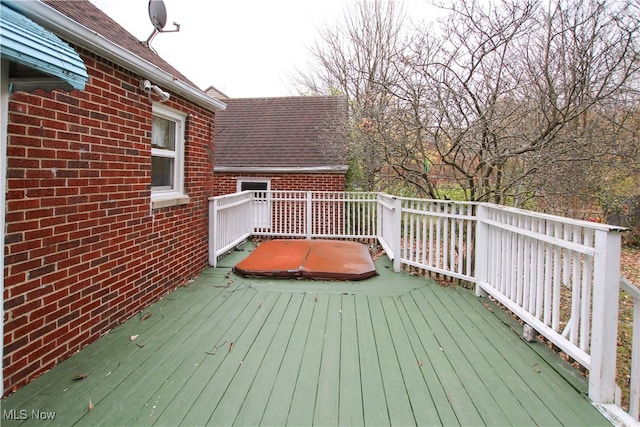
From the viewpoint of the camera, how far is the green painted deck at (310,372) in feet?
7.14

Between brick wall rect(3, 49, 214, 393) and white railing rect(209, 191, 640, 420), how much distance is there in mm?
1990

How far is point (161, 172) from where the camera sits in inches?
188

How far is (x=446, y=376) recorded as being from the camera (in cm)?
263

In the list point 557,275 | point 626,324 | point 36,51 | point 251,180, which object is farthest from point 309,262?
point 626,324

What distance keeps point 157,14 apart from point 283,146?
18.4ft

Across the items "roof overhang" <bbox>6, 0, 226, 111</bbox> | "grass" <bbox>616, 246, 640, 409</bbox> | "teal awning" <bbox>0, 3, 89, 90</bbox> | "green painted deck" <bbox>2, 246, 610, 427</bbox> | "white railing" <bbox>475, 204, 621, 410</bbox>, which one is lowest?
"grass" <bbox>616, 246, 640, 409</bbox>

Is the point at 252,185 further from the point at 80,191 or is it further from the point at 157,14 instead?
the point at 80,191

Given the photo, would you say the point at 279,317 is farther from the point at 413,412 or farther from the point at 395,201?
the point at 395,201

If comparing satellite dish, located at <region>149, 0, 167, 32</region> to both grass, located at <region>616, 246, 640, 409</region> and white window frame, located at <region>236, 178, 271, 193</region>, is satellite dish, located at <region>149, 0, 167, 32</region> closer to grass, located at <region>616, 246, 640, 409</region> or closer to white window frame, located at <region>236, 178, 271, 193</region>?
white window frame, located at <region>236, 178, 271, 193</region>

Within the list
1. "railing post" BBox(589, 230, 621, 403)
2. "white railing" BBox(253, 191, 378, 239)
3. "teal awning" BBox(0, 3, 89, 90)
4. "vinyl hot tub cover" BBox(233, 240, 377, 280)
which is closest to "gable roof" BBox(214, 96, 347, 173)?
"white railing" BBox(253, 191, 378, 239)

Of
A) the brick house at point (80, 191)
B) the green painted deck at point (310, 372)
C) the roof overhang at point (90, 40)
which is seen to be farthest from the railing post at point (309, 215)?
the green painted deck at point (310, 372)

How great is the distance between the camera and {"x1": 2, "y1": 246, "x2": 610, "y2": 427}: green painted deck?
7.14ft

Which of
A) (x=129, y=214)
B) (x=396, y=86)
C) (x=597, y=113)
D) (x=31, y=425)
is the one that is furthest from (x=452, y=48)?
(x=31, y=425)

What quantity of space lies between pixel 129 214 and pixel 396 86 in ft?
15.1
